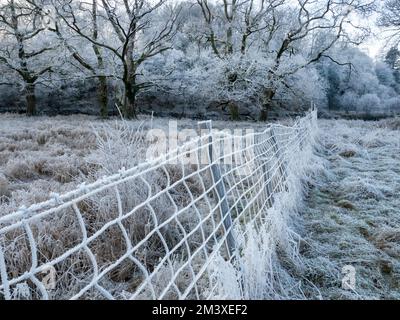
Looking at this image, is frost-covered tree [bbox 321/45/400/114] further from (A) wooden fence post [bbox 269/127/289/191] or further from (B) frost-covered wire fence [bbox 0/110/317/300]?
(B) frost-covered wire fence [bbox 0/110/317/300]

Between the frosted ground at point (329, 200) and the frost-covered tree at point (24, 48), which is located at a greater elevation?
the frost-covered tree at point (24, 48)

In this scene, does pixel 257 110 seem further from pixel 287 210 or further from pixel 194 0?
pixel 287 210

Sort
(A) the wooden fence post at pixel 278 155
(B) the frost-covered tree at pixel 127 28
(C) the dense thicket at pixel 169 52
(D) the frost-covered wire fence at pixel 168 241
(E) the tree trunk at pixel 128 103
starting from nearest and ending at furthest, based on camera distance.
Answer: (D) the frost-covered wire fence at pixel 168 241 → (A) the wooden fence post at pixel 278 155 → (B) the frost-covered tree at pixel 127 28 → (C) the dense thicket at pixel 169 52 → (E) the tree trunk at pixel 128 103

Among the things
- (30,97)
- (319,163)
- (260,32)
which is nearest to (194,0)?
(260,32)

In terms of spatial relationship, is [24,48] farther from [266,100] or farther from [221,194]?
[221,194]

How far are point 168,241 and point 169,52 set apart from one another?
1882cm

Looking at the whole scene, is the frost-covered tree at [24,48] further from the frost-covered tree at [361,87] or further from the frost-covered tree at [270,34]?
the frost-covered tree at [361,87]

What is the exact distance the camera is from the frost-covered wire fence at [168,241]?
74.1 inches

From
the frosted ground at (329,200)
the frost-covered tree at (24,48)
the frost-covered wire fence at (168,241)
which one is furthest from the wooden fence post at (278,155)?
the frost-covered tree at (24,48)

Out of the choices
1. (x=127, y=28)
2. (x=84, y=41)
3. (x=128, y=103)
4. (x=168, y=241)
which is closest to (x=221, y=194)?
(x=168, y=241)

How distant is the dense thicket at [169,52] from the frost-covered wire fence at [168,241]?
39.0 ft

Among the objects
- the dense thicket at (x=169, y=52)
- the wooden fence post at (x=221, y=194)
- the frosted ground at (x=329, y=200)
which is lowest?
the frosted ground at (x=329, y=200)

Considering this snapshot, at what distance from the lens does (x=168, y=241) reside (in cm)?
313

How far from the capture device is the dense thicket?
15.0 meters
